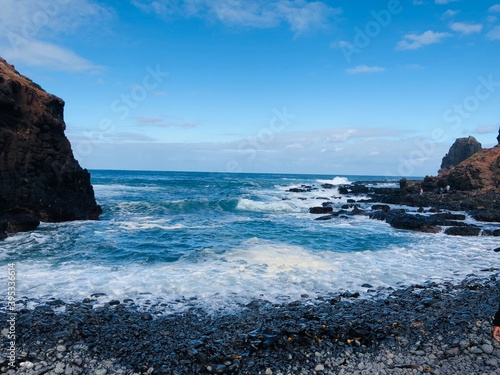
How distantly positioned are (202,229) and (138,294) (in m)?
11.8

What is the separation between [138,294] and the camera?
9633 millimetres

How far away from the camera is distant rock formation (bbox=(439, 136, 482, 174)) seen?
8081 centimetres

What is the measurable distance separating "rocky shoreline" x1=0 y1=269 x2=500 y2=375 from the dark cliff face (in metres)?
→ 13.7

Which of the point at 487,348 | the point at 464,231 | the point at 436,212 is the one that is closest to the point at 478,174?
the point at 436,212

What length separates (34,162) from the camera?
68.5 ft

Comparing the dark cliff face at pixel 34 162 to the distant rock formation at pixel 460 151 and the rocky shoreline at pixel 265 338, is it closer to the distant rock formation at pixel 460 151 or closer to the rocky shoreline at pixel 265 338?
the rocky shoreline at pixel 265 338

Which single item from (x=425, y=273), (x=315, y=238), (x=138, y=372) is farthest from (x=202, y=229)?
(x=138, y=372)

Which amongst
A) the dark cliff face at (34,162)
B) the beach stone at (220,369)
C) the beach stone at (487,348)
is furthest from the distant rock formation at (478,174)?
the beach stone at (220,369)

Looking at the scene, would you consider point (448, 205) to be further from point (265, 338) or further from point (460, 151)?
point (460, 151)

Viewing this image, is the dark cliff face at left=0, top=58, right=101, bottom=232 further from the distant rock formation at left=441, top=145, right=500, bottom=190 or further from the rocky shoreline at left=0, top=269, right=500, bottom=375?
the distant rock formation at left=441, top=145, right=500, bottom=190

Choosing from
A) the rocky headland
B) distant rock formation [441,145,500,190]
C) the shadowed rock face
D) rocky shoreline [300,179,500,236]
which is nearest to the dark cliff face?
rocky shoreline [300,179,500,236]

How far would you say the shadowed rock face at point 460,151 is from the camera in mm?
80812

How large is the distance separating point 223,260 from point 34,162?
1528 centimetres

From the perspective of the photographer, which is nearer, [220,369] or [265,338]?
[220,369]
